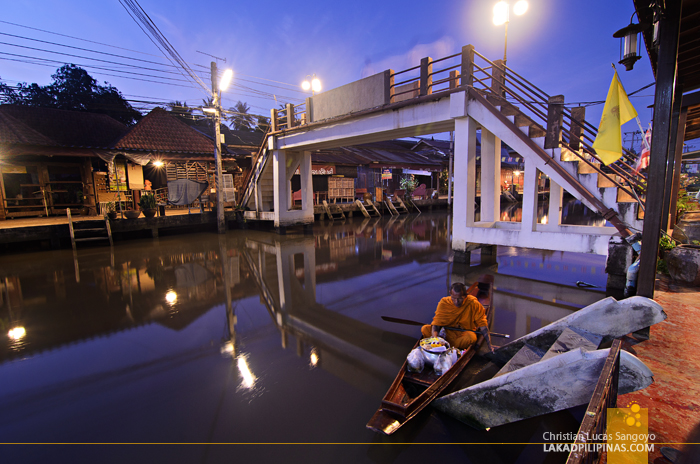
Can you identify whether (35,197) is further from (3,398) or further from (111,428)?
(111,428)

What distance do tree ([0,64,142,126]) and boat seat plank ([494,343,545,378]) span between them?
31.7m

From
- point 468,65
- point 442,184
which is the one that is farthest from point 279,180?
point 442,184

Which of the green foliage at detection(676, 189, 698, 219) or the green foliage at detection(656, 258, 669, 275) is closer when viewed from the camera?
the green foliage at detection(656, 258, 669, 275)

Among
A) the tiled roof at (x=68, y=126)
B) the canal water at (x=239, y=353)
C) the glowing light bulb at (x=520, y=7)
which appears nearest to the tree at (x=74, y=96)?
the tiled roof at (x=68, y=126)

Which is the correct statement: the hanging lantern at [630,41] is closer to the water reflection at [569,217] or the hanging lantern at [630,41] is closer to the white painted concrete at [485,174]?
the white painted concrete at [485,174]

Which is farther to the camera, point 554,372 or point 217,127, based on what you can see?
point 217,127

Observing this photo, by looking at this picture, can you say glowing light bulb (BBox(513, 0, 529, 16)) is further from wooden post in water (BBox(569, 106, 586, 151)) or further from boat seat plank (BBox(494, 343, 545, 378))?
boat seat plank (BBox(494, 343, 545, 378))

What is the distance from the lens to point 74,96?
28391mm

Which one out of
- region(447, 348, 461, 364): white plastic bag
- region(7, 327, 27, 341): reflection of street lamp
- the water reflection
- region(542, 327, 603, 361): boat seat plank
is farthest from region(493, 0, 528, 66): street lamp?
region(7, 327, 27, 341): reflection of street lamp

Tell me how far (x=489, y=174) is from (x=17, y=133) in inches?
743

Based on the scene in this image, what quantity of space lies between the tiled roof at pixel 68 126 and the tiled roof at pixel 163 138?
108cm

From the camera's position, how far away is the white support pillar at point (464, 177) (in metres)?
8.58

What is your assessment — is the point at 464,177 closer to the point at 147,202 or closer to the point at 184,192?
the point at 147,202

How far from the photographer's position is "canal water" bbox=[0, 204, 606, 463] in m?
3.04
